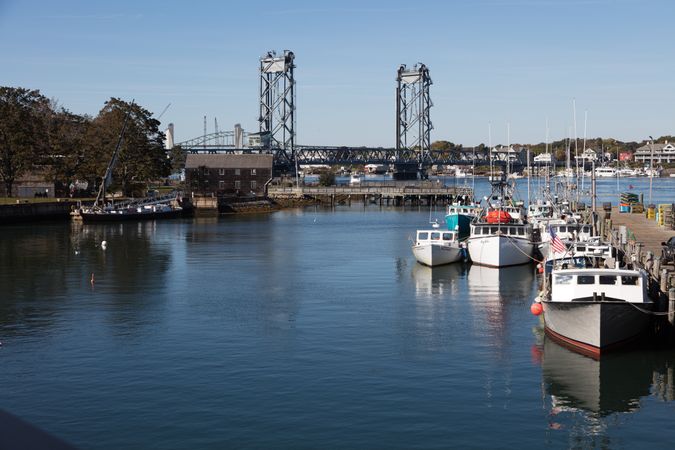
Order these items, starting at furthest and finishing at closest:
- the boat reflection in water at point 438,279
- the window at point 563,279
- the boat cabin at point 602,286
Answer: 1. the boat reflection in water at point 438,279
2. the window at point 563,279
3. the boat cabin at point 602,286

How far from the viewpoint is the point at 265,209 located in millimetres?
148250

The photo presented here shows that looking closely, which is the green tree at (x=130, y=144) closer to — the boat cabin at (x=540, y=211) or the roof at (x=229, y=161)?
the roof at (x=229, y=161)

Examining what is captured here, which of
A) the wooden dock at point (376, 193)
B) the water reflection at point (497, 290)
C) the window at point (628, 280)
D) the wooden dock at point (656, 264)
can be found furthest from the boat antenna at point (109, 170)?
the window at point (628, 280)

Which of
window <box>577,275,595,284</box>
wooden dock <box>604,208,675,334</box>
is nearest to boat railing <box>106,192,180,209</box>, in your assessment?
wooden dock <box>604,208,675,334</box>

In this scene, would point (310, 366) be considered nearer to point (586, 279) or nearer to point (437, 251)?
point (586, 279)

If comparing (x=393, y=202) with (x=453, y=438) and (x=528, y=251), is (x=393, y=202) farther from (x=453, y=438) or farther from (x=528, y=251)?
(x=453, y=438)

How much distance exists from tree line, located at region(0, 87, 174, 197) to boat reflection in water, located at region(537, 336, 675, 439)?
331 feet

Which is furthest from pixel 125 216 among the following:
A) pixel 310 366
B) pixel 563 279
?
pixel 563 279

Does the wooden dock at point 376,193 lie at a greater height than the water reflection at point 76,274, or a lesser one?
greater

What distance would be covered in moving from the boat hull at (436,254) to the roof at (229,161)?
329 ft

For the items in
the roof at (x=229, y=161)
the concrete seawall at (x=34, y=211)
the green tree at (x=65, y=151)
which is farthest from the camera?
the roof at (x=229, y=161)

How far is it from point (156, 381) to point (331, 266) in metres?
34.7

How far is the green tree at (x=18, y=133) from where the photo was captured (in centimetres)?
12094

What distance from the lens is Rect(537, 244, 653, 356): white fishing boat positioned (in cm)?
3538
